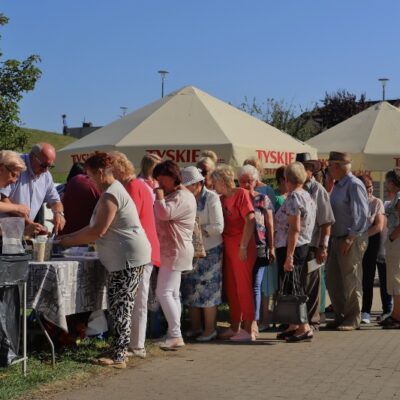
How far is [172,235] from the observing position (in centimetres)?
830

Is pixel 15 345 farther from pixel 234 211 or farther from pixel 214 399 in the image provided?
pixel 234 211

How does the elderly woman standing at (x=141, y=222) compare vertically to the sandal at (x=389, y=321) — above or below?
above

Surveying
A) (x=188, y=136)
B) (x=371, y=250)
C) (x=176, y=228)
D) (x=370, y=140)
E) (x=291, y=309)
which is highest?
(x=370, y=140)

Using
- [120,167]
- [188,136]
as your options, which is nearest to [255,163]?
[188,136]

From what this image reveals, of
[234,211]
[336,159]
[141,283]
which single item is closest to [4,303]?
[141,283]

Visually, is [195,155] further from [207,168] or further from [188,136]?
[207,168]

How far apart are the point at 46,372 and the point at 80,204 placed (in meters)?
2.15

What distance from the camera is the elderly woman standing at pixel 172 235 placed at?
8.18 m

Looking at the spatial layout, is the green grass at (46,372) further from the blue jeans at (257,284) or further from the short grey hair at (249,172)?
the short grey hair at (249,172)

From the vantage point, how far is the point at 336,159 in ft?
33.1

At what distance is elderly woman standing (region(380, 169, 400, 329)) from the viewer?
10.2 meters

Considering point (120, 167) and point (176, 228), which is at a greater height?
point (120, 167)

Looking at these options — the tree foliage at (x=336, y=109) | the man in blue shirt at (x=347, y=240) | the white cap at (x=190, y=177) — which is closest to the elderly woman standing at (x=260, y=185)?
the man in blue shirt at (x=347, y=240)

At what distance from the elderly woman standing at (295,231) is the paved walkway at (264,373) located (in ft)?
0.69
